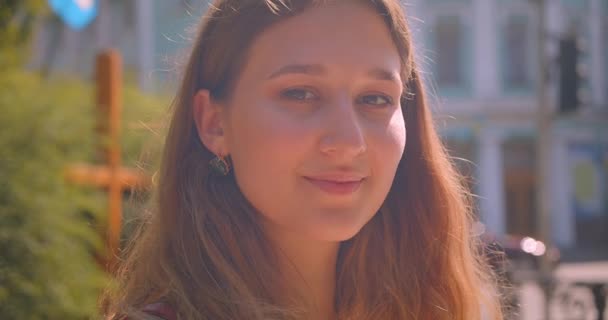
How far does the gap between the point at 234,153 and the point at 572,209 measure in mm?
21879

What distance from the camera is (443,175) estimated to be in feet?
5.42

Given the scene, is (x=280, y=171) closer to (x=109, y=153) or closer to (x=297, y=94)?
(x=297, y=94)

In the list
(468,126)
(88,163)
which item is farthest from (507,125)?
(88,163)

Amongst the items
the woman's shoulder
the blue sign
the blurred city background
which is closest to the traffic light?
the blurred city background

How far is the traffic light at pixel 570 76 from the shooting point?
26.3 ft

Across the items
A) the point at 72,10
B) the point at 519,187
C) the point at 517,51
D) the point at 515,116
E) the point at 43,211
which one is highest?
the point at 517,51

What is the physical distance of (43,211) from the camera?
3.29 metres

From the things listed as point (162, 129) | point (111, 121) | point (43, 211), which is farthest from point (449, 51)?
point (162, 129)

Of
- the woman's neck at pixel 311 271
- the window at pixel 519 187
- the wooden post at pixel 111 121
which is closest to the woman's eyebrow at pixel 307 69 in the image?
the woman's neck at pixel 311 271

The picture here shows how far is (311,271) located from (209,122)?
334 millimetres

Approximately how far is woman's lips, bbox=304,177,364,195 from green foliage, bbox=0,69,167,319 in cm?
184

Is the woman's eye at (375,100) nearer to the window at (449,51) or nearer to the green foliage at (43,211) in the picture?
the green foliage at (43,211)

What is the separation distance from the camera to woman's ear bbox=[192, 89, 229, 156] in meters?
1.41

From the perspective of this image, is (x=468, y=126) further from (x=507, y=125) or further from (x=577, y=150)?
(x=577, y=150)
